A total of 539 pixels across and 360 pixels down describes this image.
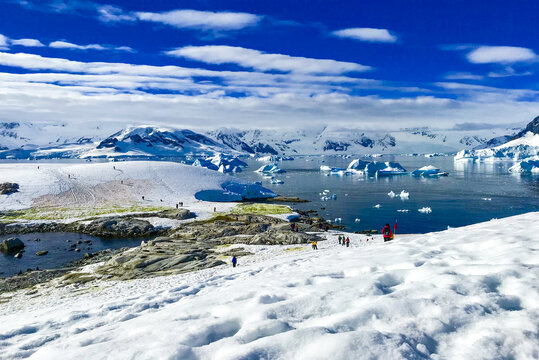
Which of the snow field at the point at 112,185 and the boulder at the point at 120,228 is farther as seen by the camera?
the snow field at the point at 112,185

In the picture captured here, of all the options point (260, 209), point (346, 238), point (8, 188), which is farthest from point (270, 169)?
point (346, 238)

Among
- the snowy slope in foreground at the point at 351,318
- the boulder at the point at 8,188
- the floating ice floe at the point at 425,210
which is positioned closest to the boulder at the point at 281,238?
the snowy slope in foreground at the point at 351,318

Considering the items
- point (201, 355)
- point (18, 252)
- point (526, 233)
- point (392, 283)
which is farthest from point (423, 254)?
point (18, 252)

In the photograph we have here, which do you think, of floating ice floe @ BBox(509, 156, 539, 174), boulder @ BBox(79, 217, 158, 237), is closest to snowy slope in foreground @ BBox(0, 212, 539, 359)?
boulder @ BBox(79, 217, 158, 237)

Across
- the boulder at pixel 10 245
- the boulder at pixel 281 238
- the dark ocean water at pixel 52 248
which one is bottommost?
the dark ocean water at pixel 52 248

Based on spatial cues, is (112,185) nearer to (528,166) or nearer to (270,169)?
(270,169)

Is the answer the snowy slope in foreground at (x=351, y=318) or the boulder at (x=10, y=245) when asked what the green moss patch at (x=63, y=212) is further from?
the snowy slope in foreground at (x=351, y=318)
